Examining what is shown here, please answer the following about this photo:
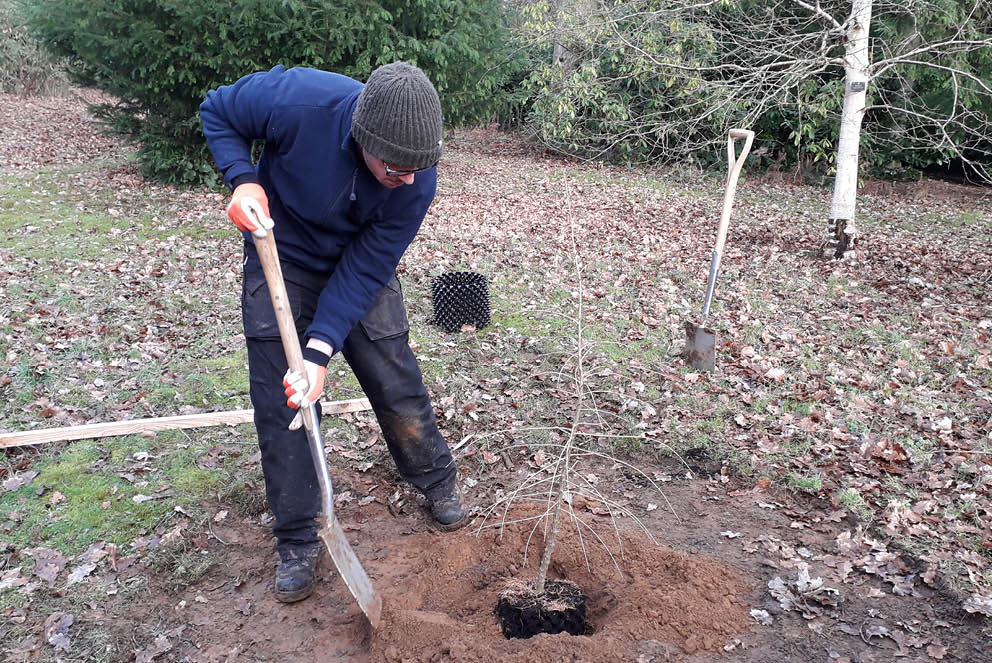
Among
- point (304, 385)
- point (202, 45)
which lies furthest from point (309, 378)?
point (202, 45)

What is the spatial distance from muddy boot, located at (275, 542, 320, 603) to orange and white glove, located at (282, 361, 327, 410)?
2.39ft

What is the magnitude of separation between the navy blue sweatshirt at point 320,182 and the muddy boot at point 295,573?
99 cm

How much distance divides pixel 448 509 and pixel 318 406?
81cm

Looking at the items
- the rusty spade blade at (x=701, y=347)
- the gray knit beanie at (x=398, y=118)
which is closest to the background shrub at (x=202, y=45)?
the rusty spade blade at (x=701, y=347)

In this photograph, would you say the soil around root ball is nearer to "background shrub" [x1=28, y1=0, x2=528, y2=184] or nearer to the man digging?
the man digging

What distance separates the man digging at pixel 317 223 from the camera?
7.59ft

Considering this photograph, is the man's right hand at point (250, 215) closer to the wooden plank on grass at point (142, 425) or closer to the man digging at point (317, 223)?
the man digging at point (317, 223)

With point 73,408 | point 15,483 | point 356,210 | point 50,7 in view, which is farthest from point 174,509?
point 50,7

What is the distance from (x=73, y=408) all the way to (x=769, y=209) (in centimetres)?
1067

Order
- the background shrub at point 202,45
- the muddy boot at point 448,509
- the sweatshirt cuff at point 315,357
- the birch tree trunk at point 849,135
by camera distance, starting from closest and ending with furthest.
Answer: the sweatshirt cuff at point 315,357, the muddy boot at point 448,509, the birch tree trunk at point 849,135, the background shrub at point 202,45

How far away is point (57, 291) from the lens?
6.38 meters

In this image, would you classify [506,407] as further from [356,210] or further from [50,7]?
[50,7]

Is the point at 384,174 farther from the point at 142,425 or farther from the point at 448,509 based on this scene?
the point at 142,425

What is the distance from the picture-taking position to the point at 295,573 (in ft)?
9.69
